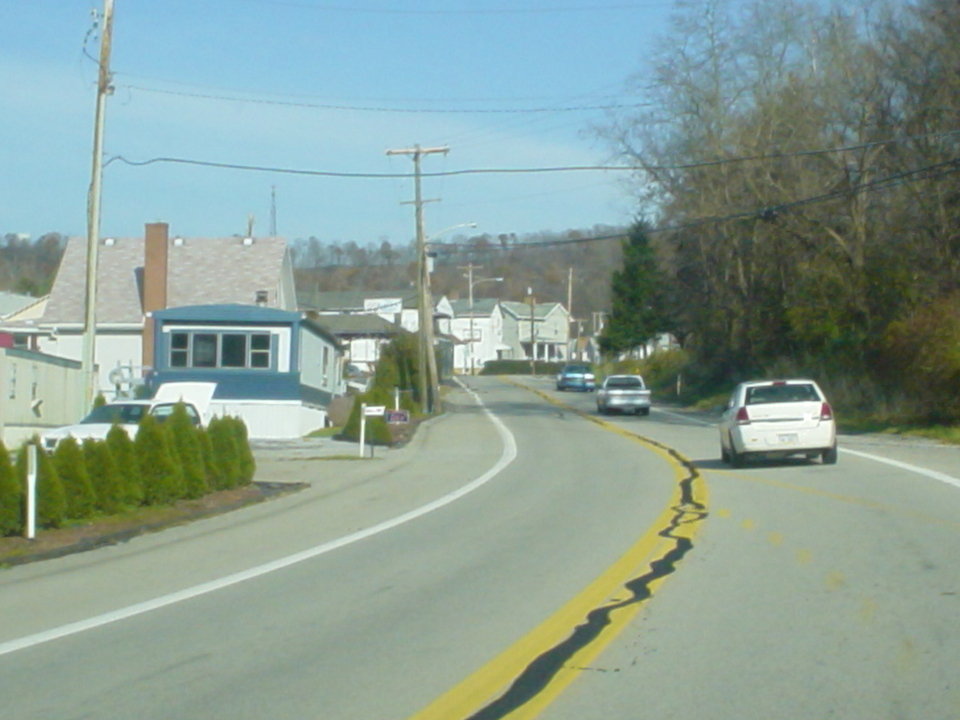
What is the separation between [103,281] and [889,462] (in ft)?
121

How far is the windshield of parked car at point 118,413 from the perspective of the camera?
23.9 meters

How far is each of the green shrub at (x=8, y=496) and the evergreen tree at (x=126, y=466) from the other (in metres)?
2.19

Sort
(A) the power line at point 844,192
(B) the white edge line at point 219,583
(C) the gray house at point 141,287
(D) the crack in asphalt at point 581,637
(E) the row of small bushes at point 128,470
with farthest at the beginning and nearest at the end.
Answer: (C) the gray house at point 141,287
(A) the power line at point 844,192
(E) the row of small bushes at point 128,470
(B) the white edge line at point 219,583
(D) the crack in asphalt at point 581,637

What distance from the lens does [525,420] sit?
1802 inches

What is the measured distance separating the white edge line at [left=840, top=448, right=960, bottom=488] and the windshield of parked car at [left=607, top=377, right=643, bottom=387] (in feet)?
76.4

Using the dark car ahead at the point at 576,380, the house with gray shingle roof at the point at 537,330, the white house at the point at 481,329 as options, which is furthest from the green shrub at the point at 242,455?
the house with gray shingle roof at the point at 537,330

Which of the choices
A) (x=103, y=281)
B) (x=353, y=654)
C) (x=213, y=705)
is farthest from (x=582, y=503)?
(x=103, y=281)

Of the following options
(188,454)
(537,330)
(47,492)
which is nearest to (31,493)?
(47,492)

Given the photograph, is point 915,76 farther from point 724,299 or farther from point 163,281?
point 163,281

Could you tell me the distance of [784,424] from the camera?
22719 millimetres

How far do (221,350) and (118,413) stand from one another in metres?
17.5

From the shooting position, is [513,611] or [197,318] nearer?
[513,611]

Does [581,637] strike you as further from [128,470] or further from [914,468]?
[914,468]

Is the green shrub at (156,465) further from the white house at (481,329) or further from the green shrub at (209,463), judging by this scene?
the white house at (481,329)
